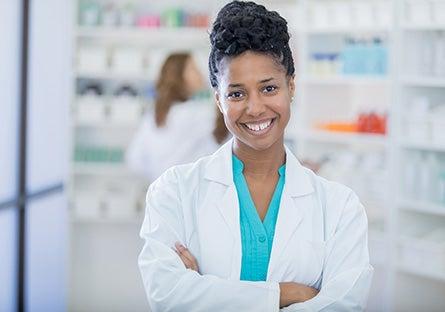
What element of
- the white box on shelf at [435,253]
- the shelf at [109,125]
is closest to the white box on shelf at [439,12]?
the white box on shelf at [435,253]

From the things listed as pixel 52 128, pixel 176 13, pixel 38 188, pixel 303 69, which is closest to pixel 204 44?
pixel 176 13

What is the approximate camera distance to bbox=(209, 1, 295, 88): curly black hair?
1640 mm

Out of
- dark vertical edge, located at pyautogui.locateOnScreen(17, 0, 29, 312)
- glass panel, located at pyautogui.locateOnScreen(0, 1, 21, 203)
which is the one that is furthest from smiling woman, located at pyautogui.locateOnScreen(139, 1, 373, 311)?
dark vertical edge, located at pyautogui.locateOnScreen(17, 0, 29, 312)

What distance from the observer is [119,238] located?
5477mm

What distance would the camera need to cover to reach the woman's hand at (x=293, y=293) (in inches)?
65.4

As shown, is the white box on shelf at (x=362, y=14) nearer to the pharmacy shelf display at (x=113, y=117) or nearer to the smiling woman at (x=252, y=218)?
the pharmacy shelf display at (x=113, y=117)

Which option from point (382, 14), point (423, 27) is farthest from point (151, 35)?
point (423, 27)

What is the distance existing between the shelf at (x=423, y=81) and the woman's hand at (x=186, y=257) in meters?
2.57

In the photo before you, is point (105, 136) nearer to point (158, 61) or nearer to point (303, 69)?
point (158, 61)

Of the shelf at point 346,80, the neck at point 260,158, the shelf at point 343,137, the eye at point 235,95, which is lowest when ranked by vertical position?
the shelf at point 343,137

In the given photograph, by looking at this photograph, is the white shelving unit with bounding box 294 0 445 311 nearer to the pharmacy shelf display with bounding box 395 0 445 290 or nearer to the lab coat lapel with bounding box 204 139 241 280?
the pharmacy shelf display with bounding box 395 0 445 290

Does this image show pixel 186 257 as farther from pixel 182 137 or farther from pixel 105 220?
pixel 105 220

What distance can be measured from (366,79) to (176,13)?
1.35m

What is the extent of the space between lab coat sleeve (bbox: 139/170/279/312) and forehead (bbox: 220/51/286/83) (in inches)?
10.2
